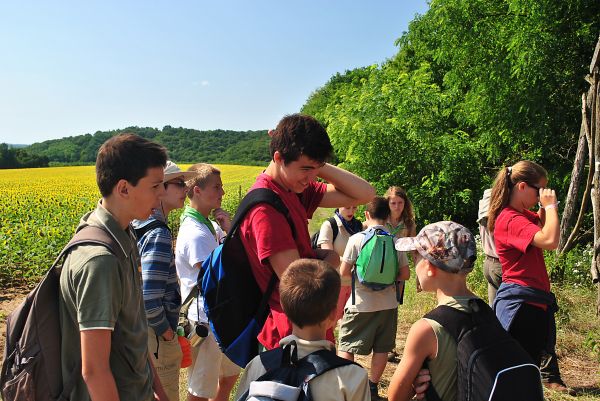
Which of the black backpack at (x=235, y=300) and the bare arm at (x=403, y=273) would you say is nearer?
the black backpack at (x=235, y=300)

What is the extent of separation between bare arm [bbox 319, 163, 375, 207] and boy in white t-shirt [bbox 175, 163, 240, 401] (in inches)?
44.9

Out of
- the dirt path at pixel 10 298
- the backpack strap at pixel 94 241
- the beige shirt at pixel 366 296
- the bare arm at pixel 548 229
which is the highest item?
the backpack strap at pixel 94 241

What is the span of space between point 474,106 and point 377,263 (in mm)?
7032

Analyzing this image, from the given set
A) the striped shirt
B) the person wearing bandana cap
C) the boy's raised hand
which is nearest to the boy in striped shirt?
the striped shirt

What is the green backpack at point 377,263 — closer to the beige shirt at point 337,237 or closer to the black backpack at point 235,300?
the beige shirt at point 337,237

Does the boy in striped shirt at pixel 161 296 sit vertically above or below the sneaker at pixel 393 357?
above

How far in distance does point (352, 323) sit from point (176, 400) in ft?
5.59

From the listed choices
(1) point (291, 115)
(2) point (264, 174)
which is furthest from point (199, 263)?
(1) point (291, 115)

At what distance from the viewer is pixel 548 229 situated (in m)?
3.36

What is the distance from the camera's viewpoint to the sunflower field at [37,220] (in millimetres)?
10164

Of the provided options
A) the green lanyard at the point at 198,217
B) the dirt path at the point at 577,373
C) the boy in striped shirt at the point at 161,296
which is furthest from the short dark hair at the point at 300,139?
the dirt path at the point at 577,373

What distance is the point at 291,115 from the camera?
226 cm

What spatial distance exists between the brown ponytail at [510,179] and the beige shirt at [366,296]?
113 centimetres

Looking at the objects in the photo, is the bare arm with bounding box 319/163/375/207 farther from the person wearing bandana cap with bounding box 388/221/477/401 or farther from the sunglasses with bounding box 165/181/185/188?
the sunglasses with bounding box 165/181/185/188
